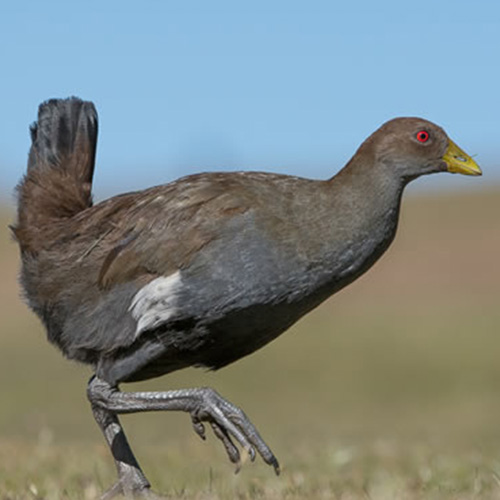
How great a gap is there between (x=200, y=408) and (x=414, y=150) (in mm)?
1917

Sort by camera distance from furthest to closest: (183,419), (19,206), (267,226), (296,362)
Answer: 1. (296,362)
2. (183,419)
3. (19,206)
4. (267,226)

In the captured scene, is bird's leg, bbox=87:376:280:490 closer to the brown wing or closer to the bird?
the bird

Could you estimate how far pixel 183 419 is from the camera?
17547 millimetres

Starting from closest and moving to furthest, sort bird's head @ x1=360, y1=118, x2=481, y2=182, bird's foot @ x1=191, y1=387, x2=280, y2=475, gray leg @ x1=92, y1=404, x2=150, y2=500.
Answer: bird's foot @ x1=191, y1=387, x2=280, y2=475
bird's head @ x1=360, y1=118, x2=481, y2=182
gray leg @ x1=92, y1=404, x2=150, y2=500

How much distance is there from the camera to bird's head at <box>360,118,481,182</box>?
7039mm

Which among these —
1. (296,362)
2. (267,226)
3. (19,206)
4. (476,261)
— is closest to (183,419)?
(296,362)

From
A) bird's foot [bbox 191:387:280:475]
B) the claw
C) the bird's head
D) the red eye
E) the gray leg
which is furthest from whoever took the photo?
the gray leg

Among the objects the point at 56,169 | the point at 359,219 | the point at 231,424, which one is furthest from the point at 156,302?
the point at 56,169

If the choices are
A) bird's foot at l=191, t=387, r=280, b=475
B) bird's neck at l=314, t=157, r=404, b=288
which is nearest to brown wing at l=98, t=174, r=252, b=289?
bird's neck at l=314, t=157, r=404, b=288

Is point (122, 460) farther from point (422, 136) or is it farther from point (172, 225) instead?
point (422, 136)

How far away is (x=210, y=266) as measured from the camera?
6680 mm

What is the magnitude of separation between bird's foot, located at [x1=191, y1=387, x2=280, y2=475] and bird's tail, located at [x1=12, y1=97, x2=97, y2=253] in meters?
1.74

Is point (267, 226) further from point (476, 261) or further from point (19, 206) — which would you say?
point (476, 261)

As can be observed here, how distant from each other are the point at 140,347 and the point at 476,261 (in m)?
24.1
